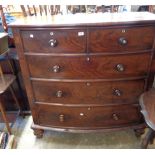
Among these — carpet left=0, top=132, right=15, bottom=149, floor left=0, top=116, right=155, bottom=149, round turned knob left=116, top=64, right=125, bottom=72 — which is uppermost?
round turned knob left=116, top=64, right=125, bottom=72

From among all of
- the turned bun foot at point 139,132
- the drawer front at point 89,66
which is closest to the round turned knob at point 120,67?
the drawer front at point 89,66

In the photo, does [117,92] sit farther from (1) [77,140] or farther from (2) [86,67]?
(1) [77,140]

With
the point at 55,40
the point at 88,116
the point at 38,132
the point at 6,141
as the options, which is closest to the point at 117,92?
the point at 88,116

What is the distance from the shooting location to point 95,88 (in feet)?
4.02

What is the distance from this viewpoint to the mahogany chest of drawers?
40.2 inches

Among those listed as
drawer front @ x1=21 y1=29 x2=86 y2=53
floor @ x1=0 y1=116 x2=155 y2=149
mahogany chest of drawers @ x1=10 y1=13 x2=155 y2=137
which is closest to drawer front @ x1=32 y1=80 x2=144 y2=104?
mahogany chest of drawers @ x1=10 y1=13 x2=155 y2=137

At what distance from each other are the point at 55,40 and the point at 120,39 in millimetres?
390

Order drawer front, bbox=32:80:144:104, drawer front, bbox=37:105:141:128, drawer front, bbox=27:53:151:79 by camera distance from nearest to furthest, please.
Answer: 1. drawer front, bbox=27:53:151:79
2. drawer front, bbox=32:80:144:104
3. drawer front, bbox=37:105:141:128

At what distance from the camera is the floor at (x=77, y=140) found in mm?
1463

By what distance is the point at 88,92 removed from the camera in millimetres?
1240

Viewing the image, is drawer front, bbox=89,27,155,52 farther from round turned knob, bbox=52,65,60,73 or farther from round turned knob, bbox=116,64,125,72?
round turned knob, bbox=52,65,60,73

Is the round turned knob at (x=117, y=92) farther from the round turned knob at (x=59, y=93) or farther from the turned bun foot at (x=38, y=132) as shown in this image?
the turned bun foot at (x=38, y=132)

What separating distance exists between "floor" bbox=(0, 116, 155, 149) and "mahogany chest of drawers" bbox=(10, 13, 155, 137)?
0.17 m
